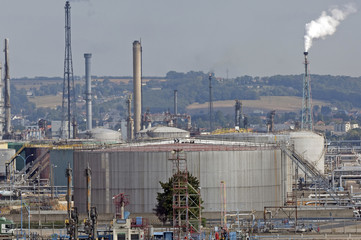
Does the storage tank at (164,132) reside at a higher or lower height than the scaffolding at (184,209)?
higher

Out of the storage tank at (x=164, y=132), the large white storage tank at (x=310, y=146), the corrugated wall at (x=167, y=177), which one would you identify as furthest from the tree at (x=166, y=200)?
the storage tank at (x=164, y=132)

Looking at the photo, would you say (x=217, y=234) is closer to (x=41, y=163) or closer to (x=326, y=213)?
(x=326, y=213)

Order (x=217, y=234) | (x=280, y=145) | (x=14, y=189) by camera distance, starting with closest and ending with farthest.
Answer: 1. (x=217, y=234)
2. (x=280, y=145)
3. (x=14, y=189)

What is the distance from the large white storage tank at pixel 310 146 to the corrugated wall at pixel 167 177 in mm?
46552

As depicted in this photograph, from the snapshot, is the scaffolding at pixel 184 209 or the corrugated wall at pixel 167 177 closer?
the scaffolding at pixel 184 209

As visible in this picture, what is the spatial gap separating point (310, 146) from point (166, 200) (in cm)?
6049

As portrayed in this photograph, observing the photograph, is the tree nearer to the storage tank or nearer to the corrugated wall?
the corrugated wall

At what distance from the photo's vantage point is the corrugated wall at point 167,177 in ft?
283

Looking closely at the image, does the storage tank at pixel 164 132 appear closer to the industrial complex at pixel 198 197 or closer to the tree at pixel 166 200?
the industrial complex at pixel 198 197

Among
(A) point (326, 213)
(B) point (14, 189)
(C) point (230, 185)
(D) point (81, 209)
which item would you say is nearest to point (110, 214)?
(D) point (81, 209)

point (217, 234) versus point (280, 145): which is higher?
point (280, 145)

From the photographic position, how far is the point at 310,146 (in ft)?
451

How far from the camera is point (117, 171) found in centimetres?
8744

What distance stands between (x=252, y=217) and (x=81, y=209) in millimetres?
13689
